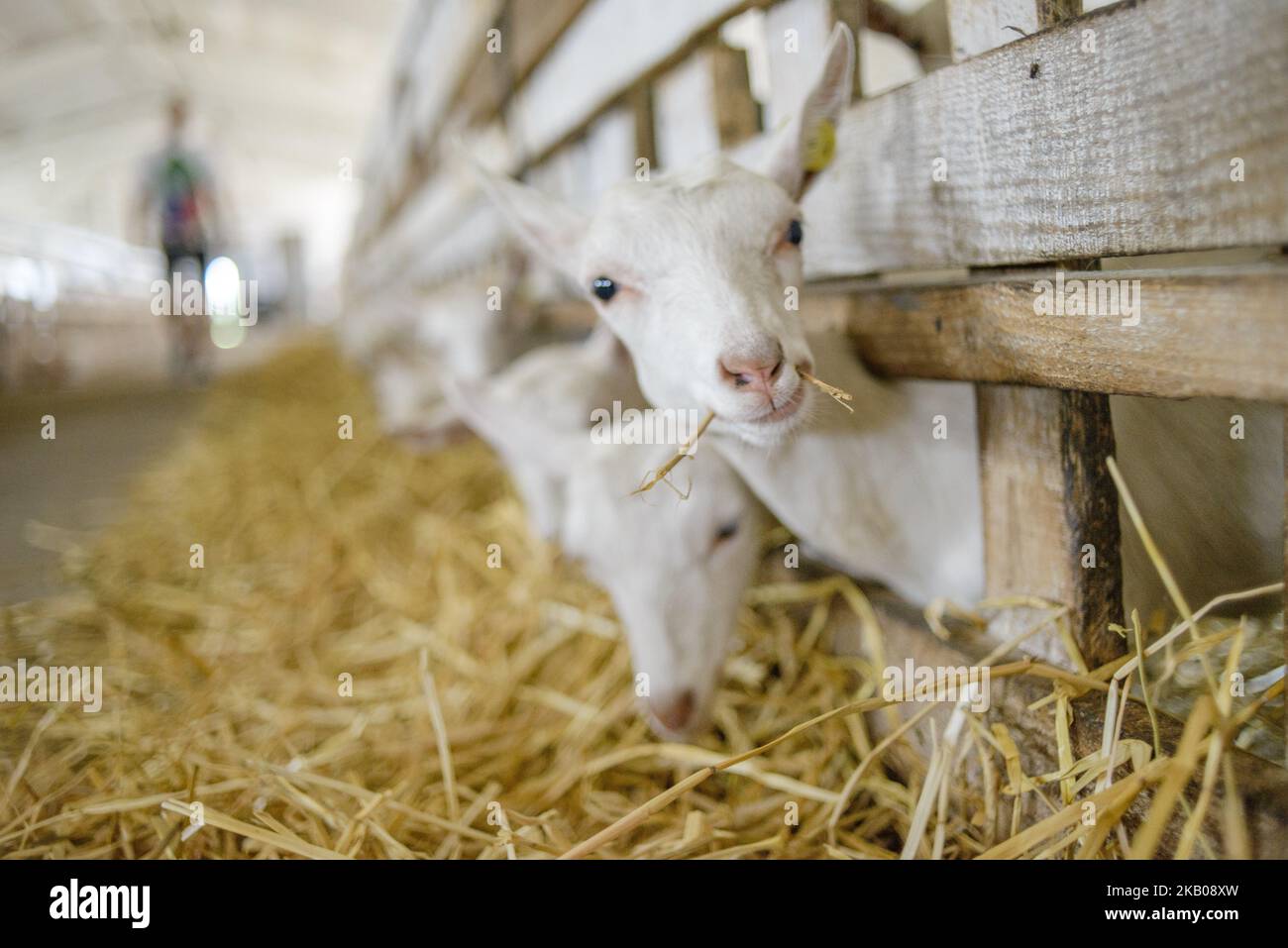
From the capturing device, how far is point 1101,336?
880 millimetres

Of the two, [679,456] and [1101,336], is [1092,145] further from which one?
[679,456]

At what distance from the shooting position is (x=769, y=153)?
1194 millimetres

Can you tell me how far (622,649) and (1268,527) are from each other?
4.05ft

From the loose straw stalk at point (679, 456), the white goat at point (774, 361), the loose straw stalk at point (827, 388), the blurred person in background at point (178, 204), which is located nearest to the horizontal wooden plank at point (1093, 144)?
the white goat at point (774, 361)

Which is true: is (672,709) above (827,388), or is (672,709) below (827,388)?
below

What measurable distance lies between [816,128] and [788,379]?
1.47ft

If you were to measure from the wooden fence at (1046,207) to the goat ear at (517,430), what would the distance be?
0.59m

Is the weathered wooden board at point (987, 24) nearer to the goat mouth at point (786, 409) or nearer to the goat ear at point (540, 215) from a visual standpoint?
the goat mouth at point (786, 409)

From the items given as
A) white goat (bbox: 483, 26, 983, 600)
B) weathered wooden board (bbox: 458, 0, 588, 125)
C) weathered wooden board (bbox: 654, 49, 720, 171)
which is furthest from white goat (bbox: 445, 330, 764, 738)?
weathered wooden board (bbox: 458, 0, 588, 125)

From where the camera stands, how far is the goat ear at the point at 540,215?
1319mm

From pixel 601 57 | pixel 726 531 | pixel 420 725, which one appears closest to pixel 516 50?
pixel 601 57
